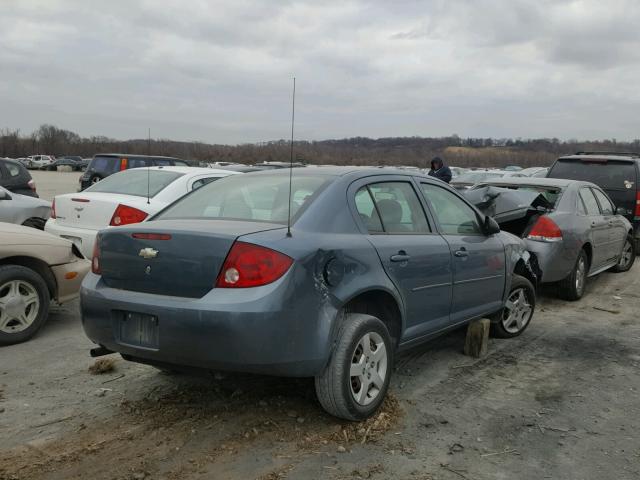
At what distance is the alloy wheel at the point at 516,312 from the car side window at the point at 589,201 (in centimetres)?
259

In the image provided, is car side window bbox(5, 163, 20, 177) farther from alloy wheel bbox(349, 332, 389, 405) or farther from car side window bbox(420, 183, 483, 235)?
alloy wheel bbox(349, 332, 389, 405)

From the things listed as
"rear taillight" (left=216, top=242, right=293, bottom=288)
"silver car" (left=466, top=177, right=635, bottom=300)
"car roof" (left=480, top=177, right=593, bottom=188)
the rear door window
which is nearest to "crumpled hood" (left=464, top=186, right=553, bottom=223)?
"silver car" (left=466, top=177, right=635, bottom=300)

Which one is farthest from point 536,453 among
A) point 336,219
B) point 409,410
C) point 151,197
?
point 151,197

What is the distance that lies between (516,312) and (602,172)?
601 centimetres

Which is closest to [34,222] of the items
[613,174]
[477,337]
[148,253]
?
[148,253]

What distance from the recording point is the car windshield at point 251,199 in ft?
12.0

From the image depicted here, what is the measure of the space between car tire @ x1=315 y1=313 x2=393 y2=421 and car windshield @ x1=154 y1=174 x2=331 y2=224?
76 centimetres

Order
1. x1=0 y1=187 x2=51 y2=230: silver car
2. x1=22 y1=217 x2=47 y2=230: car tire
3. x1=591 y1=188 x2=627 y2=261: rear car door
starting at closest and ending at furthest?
1. x1=591 y1=188 x2=627 y2=261: rear car door
2. x1=0 y1=187 x2=51 y2=230: silver car
3. x1=22 y1=217 x2=47 y2=230: car tire

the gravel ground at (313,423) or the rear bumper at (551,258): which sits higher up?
the rear bumper at (551,258)

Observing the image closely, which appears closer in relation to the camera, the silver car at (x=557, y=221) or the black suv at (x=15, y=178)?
the silver car at (x=557, y=221)

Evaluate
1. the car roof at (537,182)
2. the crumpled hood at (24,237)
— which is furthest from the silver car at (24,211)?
the car roof at (537,182)

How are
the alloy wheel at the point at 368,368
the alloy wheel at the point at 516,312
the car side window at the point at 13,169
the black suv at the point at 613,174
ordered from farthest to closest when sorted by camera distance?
the car side window at the point at 13,169 < the black suv at the point at 613,174 < the alloy wheel at the point at 516,312 < the alloy wheel at the point at 368,368

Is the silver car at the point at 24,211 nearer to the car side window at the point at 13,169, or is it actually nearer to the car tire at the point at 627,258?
the car side window at the point at 13,169

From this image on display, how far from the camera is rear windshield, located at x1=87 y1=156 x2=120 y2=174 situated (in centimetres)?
1677
